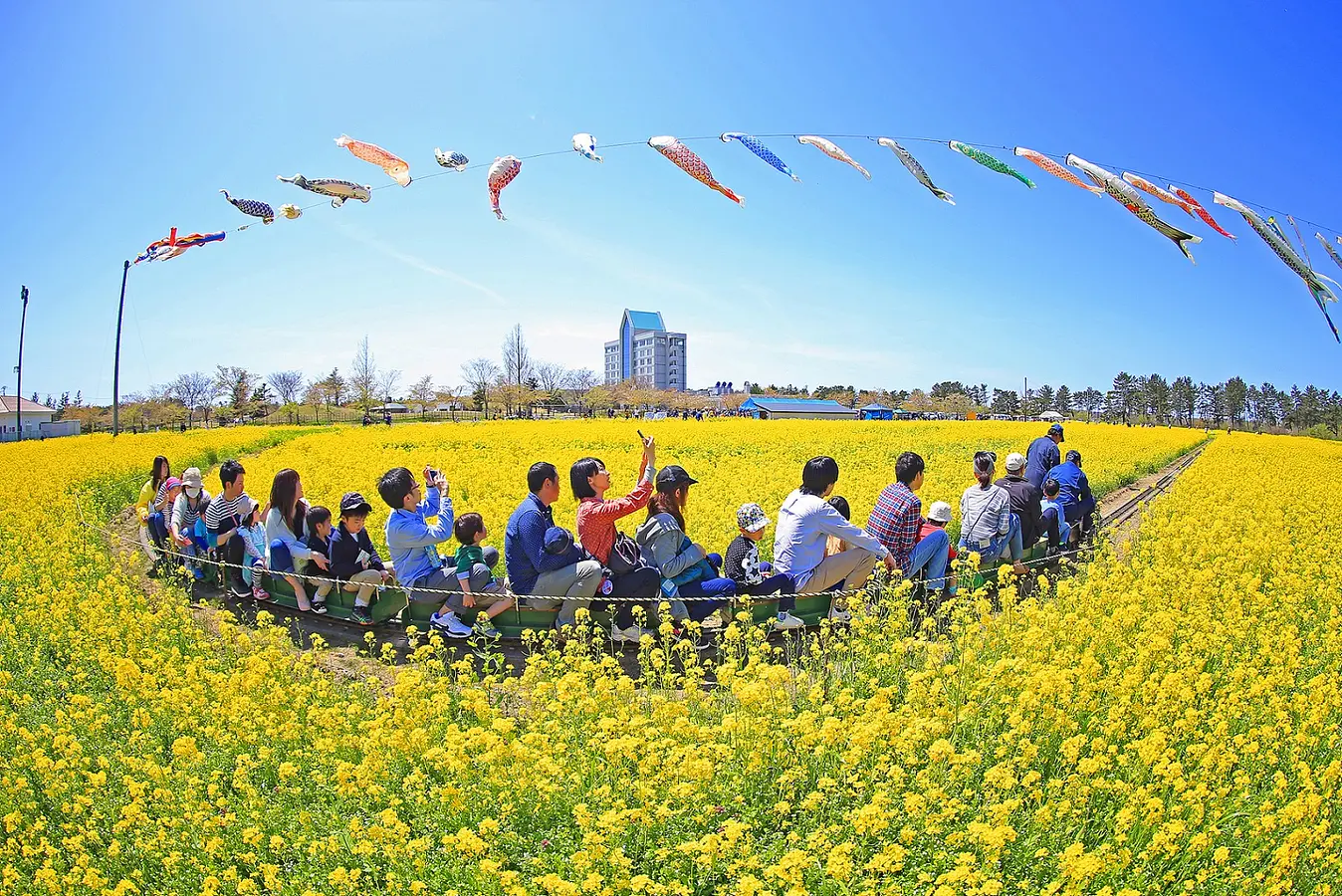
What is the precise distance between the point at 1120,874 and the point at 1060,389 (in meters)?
122

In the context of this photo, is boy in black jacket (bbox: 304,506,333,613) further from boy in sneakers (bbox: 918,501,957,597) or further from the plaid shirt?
boy in sneakers (bbox: 918,501,957,597)

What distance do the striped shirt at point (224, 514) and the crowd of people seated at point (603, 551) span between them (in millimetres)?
98

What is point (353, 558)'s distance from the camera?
589 cm

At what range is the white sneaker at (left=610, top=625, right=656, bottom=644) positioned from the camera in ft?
16.8

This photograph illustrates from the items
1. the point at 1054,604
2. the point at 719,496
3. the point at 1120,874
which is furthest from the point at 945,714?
the point at 719,496

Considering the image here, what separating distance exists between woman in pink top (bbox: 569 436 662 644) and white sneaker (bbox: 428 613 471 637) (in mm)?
1047

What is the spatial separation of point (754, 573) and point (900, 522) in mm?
1294

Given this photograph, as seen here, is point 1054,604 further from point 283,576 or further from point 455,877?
point 283,576

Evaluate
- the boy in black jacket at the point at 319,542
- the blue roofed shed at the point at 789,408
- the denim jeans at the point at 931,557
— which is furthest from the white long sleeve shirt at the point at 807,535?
the blue roofed shed at the point at 789,408

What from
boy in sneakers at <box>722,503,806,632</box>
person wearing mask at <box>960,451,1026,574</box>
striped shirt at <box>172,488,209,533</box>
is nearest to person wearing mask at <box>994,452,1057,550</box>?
person wearing mask at <box>960,451,1026,574</box>

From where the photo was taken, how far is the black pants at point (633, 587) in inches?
204

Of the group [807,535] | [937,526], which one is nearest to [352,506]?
[807,535]

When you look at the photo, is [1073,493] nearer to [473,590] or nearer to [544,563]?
[544,563]

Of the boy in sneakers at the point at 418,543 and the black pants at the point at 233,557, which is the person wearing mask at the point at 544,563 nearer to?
the boy in sneakers at the point at 418,543
